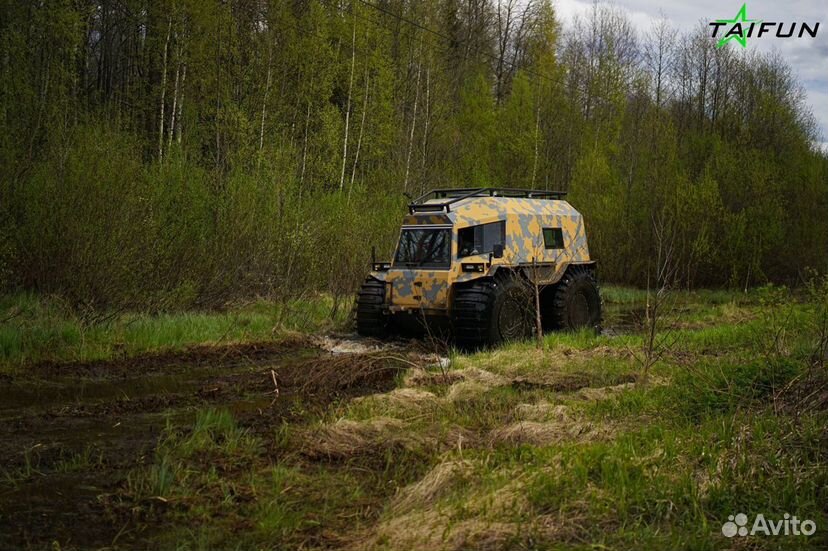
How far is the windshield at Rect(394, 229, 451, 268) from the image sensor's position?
12391mm

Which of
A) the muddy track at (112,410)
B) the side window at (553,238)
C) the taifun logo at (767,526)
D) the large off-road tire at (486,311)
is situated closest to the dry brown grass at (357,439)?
the muddy track at (112,410)

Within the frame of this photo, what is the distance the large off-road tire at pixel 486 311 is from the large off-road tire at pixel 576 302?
1.32m

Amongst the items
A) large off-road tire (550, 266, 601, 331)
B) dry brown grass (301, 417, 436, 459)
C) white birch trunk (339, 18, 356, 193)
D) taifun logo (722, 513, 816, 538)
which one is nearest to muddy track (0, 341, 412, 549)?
dry brown grass (301, 417, 436, 459)

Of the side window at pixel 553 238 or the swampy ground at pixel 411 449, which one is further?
the side window at pixel 553 238

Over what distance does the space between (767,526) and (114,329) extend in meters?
9.86

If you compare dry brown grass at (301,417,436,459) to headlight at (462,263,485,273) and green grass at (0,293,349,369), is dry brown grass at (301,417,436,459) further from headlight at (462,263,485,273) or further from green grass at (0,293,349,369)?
headlight at (462,263,485,273)

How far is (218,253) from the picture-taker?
1504 centimetres

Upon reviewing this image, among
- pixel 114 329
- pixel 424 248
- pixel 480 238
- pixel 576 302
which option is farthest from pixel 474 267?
pixel 114 329

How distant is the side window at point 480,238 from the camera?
1249cm

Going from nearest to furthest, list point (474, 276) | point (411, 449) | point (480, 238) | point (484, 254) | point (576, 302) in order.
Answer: point (411, 449), point (474, 276), point (484, 254), point (480, 238), point (576, 302)

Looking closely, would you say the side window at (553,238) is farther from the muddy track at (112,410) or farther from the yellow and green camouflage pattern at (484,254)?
the muddy track at (112,410)

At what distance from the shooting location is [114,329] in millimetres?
11438

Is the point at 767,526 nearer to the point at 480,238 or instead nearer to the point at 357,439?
the point at 357,439

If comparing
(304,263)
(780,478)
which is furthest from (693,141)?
(780,478)
